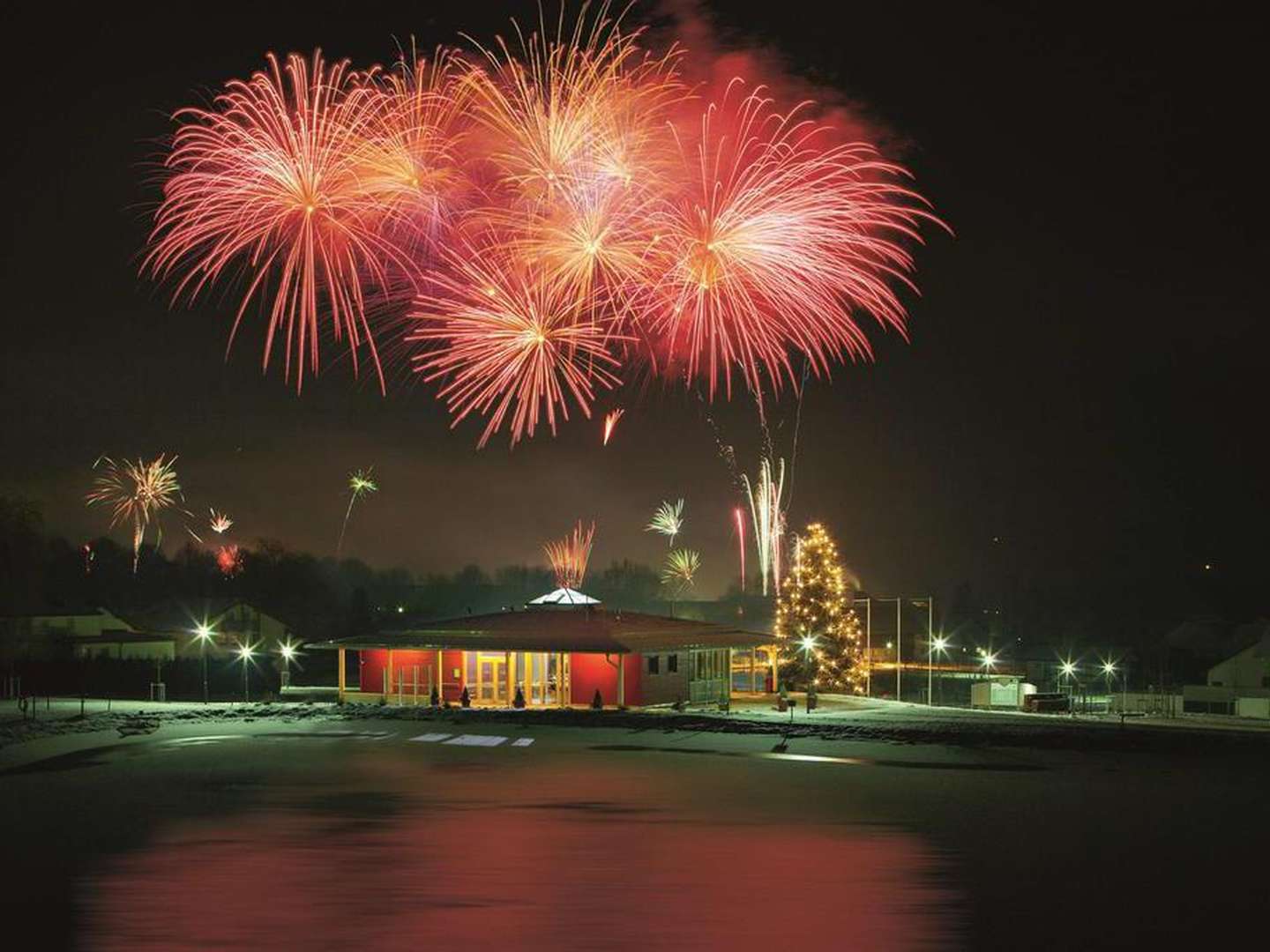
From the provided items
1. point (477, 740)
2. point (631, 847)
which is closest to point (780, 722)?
point (477, 740)

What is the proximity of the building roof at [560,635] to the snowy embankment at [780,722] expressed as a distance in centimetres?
330

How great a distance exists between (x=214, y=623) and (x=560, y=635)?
46.0 metres

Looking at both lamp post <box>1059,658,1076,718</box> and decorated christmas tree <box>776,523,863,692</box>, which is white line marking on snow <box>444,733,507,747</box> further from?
lamp post <box>1059,658,1076,718</box>

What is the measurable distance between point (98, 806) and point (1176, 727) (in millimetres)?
25668

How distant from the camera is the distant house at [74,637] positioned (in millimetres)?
56281

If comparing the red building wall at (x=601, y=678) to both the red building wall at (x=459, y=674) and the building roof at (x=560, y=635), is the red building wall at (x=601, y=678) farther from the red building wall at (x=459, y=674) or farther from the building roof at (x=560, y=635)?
the building roof at (x=560, y=635)

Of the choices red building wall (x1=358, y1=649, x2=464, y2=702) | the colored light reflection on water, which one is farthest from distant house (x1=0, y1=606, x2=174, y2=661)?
the colored light reflection on water

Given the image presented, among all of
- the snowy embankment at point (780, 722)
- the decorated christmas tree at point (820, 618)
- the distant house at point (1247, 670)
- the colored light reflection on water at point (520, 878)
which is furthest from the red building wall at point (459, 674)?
the distant house at point (1247, 670)

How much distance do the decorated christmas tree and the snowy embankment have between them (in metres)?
5.44

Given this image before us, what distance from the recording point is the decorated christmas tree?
47.0 metres

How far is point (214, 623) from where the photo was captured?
8231 centimetres

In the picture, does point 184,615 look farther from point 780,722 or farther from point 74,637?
point 780,722

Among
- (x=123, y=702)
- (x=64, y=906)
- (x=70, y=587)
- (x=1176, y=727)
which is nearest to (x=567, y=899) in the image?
(x=64, y=906)

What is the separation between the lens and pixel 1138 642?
116 meters
